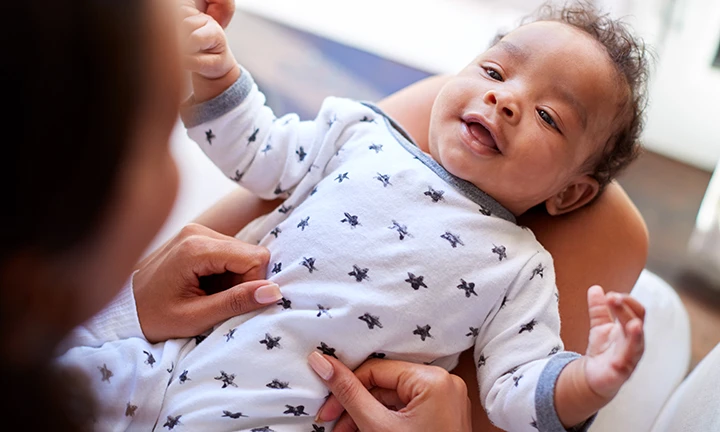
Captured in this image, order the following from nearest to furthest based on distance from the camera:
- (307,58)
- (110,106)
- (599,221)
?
(110,106)
(599,221)
(307,58)

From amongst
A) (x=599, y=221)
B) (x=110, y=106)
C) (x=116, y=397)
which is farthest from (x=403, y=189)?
(x=110, y=106)

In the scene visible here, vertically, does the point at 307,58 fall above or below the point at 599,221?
below

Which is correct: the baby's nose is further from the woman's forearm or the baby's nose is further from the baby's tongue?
the woman's forearm

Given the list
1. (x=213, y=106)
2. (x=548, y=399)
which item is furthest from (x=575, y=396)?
(x=213, y=106)

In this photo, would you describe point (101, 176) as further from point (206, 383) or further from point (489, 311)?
point (489, 311)

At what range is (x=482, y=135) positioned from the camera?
102 cm

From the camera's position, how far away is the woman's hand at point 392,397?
888mm

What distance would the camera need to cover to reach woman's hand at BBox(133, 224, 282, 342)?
974 mm

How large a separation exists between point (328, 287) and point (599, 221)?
47 centimetres

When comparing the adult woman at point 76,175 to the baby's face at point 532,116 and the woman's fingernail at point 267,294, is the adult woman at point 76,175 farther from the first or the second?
the baby's face at point 532,116

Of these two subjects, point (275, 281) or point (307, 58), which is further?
point (307, 58)

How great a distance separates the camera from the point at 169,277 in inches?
40.1

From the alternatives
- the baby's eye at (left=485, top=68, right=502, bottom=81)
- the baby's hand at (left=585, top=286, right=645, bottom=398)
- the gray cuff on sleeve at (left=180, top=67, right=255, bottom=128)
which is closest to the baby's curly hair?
the baby's eye at (left=485, top=68, right=502, bottom=81)

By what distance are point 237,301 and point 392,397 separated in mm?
254
